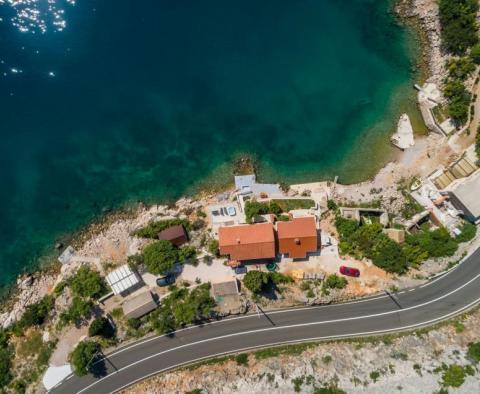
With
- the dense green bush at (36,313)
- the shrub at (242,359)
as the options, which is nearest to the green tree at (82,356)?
the dense green bush at (36,313)

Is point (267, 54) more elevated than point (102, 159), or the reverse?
point (267, 54)

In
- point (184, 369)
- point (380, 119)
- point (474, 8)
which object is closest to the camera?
point (184, 369)

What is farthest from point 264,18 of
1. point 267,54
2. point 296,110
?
point 296,110

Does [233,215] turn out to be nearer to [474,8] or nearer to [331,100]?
[331,100]

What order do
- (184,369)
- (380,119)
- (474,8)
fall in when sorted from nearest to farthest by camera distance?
1. (184,369)
2. (474,8)
3. (380,119)

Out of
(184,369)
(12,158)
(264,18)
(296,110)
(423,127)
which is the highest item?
(264,18)

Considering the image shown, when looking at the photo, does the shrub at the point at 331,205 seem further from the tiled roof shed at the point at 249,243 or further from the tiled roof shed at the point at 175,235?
the tiled roof shed at the point at 175,235

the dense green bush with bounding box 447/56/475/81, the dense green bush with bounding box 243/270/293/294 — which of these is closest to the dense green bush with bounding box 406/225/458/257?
the dense green bush with bounding box 243/270/293/294
